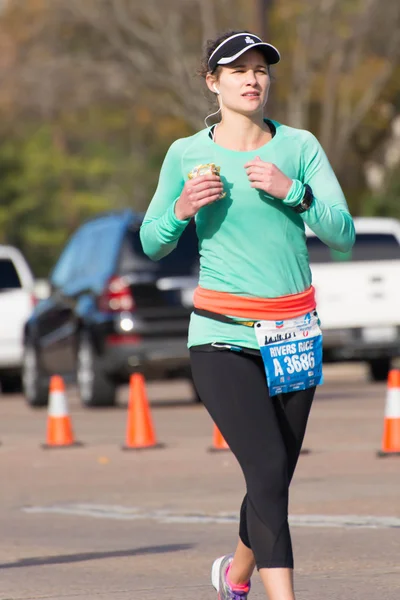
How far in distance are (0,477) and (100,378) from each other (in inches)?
209

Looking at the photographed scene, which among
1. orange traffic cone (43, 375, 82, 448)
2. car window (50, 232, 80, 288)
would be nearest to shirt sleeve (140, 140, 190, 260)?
orange traffic cone (43, 375, 82, 448)

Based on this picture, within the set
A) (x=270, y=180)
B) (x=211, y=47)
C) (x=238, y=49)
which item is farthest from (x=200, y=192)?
(x=211, y=47)

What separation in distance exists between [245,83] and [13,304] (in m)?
15.2

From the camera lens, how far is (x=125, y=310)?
651 inches

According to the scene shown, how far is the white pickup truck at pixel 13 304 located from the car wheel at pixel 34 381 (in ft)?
3.86

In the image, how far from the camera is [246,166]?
5.35 meters

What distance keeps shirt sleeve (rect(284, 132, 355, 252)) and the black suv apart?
10718mm

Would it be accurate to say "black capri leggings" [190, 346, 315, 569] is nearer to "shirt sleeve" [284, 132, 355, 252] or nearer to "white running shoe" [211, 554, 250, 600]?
"white running shoe" [211, 554, 250, 600]

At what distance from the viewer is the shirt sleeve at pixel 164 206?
18.4 ft

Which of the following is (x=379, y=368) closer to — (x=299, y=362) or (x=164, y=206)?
(x=164, y=206)

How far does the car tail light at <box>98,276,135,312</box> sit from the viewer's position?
54.2ft

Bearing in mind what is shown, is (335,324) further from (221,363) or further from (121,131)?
(121,131)

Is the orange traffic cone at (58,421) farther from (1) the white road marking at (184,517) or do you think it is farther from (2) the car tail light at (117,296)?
(1) the white road marking at (184,517)

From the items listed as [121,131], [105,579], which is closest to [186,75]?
[121,131]
